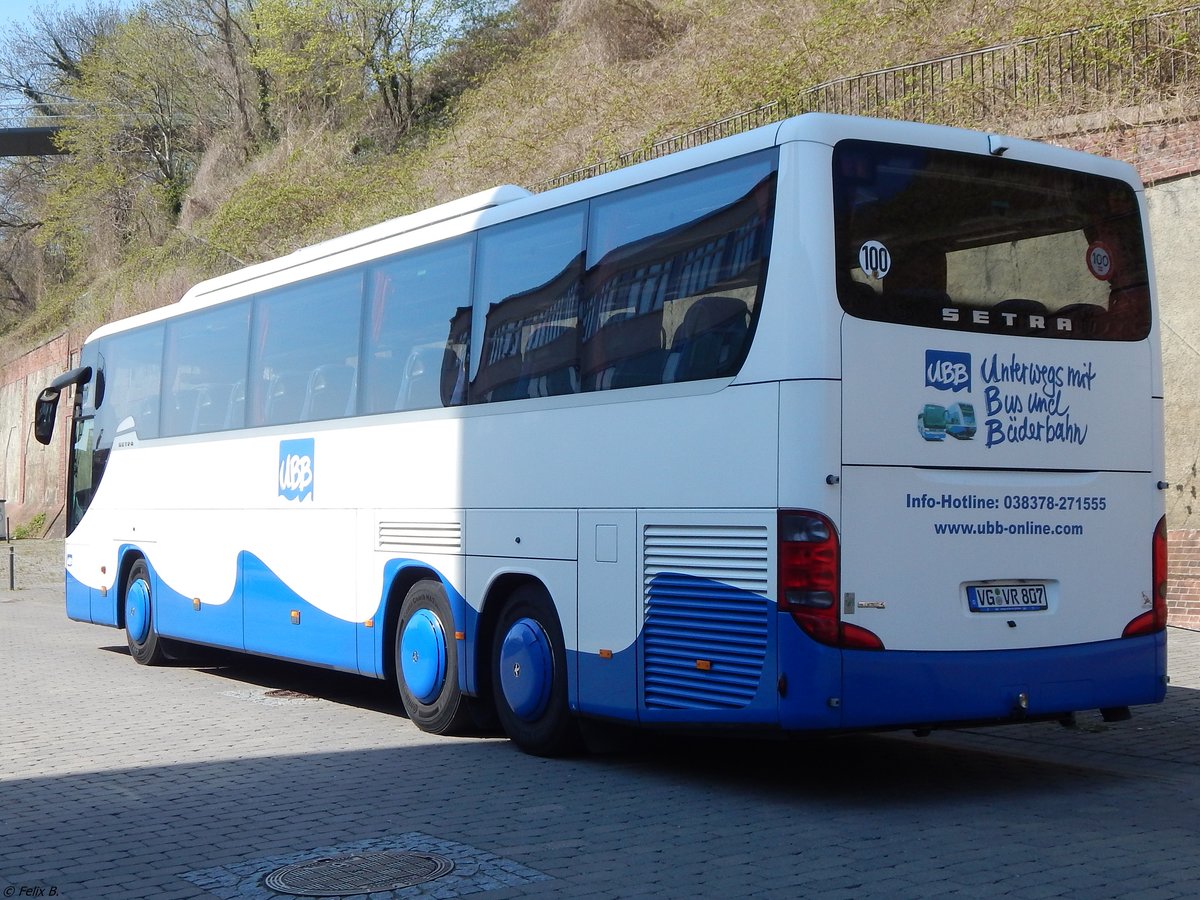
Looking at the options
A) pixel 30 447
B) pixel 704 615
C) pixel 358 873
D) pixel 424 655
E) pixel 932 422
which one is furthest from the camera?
pixel 30 447

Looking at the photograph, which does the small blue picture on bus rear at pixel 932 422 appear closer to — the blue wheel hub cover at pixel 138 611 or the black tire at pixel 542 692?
the black tire at pixel 542 692

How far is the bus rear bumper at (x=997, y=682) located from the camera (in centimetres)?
745

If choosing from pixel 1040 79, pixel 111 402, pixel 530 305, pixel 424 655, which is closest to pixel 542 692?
pixel 424 655

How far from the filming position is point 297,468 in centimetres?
1222

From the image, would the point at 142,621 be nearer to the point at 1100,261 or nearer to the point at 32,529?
the point at 1100,261

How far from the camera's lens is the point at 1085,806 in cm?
765

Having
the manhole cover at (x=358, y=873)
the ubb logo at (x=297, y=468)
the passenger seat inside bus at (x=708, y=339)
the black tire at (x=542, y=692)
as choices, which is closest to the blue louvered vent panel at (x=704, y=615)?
the passenger seat inside bus at (x=708, y=339)

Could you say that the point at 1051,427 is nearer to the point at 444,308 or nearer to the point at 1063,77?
the point at 444,308

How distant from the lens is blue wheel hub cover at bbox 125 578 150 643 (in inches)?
608

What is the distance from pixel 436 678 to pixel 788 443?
150 inches

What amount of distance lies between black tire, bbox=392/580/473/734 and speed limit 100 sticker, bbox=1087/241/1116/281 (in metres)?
4.63

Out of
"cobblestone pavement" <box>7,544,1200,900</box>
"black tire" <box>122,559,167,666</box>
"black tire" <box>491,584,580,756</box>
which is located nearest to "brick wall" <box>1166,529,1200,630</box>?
"cobblestone pavement" <box>7,544,1200,900</box>

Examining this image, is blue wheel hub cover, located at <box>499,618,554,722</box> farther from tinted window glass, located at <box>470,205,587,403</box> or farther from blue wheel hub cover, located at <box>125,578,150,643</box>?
blue wheel hub cover, located at <box>125,578,150,643</box>

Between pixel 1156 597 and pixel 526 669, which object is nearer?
pixel 1156 597
